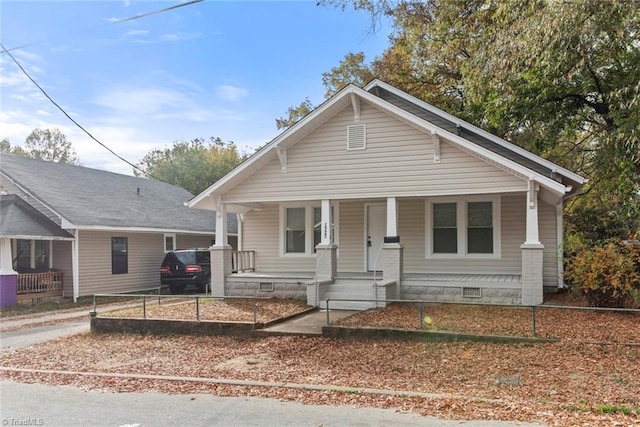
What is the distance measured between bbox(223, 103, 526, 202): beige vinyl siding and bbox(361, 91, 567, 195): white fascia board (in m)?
0.32

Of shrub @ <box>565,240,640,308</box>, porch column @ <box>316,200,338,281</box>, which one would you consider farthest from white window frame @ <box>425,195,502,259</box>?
shrub @ <box>565,240,640,308</box>

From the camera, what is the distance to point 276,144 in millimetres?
13586

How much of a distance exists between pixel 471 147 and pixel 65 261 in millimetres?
14579

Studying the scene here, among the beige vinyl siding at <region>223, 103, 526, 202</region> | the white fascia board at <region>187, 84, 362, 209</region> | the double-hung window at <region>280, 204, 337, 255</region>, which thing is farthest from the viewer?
the double-hung window at <region>280, 204, 337, 255</region>

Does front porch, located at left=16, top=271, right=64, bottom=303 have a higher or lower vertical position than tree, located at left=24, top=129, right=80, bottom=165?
lower

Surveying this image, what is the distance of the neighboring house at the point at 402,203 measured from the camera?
12.1 meters

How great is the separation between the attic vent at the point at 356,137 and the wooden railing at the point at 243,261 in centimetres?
512

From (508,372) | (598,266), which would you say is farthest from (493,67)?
(508,372)

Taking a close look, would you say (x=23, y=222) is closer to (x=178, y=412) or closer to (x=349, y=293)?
(x=349, y=293)

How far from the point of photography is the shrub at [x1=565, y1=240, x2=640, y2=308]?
1002cm

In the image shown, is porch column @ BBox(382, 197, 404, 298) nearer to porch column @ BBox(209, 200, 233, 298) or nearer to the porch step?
the porch step

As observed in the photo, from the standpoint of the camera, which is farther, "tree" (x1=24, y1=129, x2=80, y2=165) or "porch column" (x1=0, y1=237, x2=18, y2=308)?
"tree" (x1=24, y1=129, x2=80, y2=165)

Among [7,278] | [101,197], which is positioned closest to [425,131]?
[7,278]

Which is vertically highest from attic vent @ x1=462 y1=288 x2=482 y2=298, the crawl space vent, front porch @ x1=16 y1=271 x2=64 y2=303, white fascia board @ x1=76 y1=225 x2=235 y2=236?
white fascia board @ x1=76 y1=225 x2=235 y2=236
